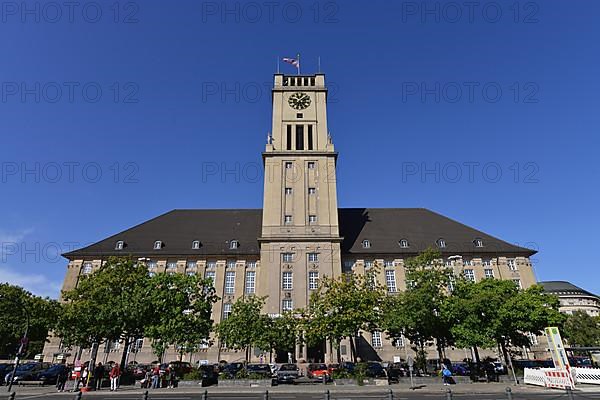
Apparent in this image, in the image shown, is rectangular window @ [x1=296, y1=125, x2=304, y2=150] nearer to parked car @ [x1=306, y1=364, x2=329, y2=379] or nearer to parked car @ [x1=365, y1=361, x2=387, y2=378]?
parked car @ [x1=306, y1=364, x2=329, y2=379]

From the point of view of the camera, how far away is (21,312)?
139 feet

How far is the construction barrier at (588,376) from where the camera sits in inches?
1002

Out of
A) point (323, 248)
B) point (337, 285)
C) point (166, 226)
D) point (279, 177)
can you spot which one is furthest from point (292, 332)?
point (166, 226)

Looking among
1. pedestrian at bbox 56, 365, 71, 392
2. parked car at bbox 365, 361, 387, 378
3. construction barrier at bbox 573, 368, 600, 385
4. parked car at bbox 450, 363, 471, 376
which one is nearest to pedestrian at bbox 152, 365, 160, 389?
pedestrian at bbox 56, 365, 71, 392

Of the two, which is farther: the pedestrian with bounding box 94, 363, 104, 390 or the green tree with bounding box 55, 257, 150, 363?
the green tree with bounding box 55, 257, 150, 363

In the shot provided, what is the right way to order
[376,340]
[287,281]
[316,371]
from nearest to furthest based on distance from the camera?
[316,371] → [376,340] → [287,281]

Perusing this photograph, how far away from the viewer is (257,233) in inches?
2148

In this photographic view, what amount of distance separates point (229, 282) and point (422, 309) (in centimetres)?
2662

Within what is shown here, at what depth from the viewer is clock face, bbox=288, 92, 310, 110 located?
56125mm

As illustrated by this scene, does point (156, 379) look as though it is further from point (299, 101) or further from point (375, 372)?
point (299, 101)

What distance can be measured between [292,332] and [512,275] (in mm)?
31648

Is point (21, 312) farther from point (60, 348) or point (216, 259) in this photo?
point (216, 259)

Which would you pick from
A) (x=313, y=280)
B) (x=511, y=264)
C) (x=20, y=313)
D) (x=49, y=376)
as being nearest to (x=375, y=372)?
(x=313, y=280)

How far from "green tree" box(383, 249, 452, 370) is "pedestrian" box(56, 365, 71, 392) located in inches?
977
